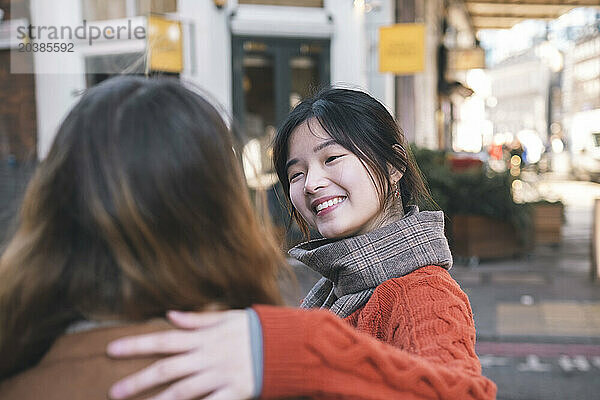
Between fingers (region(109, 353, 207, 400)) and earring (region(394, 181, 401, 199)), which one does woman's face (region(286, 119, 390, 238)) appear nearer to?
earring (region(394, 181, 401, 199))

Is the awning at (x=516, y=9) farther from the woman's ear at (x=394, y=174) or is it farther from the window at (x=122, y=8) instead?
the woman's ear at (x=394, y=174)

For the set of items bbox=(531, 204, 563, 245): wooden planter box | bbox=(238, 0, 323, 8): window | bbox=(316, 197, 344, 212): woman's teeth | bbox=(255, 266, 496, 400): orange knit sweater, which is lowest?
bbox=(531, 204, 563, 245): wooden planter box

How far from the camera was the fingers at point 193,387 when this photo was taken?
3.13 feet

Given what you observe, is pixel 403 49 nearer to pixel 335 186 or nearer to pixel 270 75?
pixel 270 75

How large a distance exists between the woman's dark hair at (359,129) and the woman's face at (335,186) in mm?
25

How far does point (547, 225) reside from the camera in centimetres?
1017

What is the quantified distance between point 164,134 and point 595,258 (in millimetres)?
7386

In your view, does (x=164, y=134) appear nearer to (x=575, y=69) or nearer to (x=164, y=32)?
(x=164, y=32)

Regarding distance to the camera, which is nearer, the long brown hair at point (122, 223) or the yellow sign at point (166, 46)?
the long brown hair at point (122, 223)

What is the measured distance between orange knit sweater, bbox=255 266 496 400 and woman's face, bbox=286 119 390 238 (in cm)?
42

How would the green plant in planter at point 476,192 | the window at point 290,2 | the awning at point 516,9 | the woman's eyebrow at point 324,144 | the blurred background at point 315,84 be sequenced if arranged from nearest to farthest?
1. the woman's eyebrow at point 324,144
2. the blurred background at point 315,84
3. the green plant in planter at point 476,192
4. the window at point 290,2
5. the awning at point 516,9

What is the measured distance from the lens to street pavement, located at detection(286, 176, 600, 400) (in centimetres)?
462

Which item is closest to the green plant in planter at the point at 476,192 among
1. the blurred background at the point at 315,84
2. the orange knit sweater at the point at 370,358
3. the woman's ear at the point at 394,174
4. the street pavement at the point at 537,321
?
the blurred background at the point at 315,84

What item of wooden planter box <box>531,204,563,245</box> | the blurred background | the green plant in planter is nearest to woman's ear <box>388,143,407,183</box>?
the blurred background
